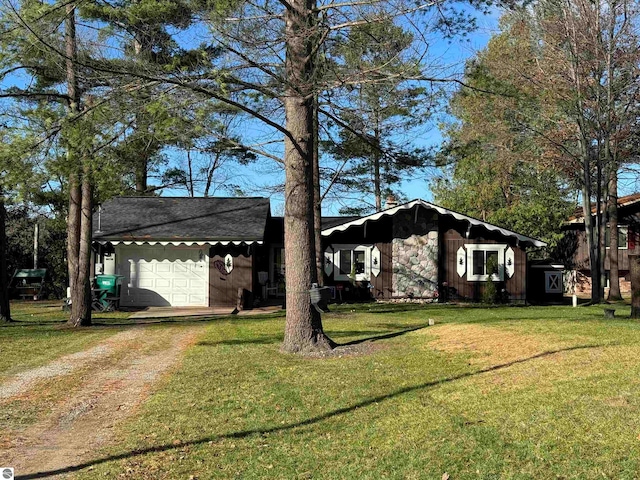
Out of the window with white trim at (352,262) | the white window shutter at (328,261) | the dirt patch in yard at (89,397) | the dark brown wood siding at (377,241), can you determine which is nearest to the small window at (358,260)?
the window with white trim at (352,262)

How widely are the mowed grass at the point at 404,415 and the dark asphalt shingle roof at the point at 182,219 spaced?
38.6ft

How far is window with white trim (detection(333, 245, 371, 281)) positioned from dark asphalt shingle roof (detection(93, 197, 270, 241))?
3.17 meters

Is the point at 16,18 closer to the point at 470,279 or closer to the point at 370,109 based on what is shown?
the point at 370,109

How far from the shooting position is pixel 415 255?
23.6 metres

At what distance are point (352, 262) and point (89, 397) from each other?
16.9m

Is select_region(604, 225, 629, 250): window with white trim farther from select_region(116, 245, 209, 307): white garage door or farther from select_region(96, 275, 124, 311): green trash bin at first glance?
select_region(96, 275, 124, 311): green trash bin

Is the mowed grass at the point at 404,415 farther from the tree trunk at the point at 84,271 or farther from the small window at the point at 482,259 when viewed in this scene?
the small window at the point at 482,259

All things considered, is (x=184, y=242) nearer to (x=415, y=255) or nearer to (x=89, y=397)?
(x=415, y=255)

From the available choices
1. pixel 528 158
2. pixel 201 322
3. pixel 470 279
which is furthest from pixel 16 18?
pixel 528 158

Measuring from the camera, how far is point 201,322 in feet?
54.2

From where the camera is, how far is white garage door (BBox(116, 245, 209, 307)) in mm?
21875

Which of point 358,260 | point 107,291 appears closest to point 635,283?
point 358,260

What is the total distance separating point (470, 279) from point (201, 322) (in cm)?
1135

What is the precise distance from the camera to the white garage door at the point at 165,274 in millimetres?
21875
